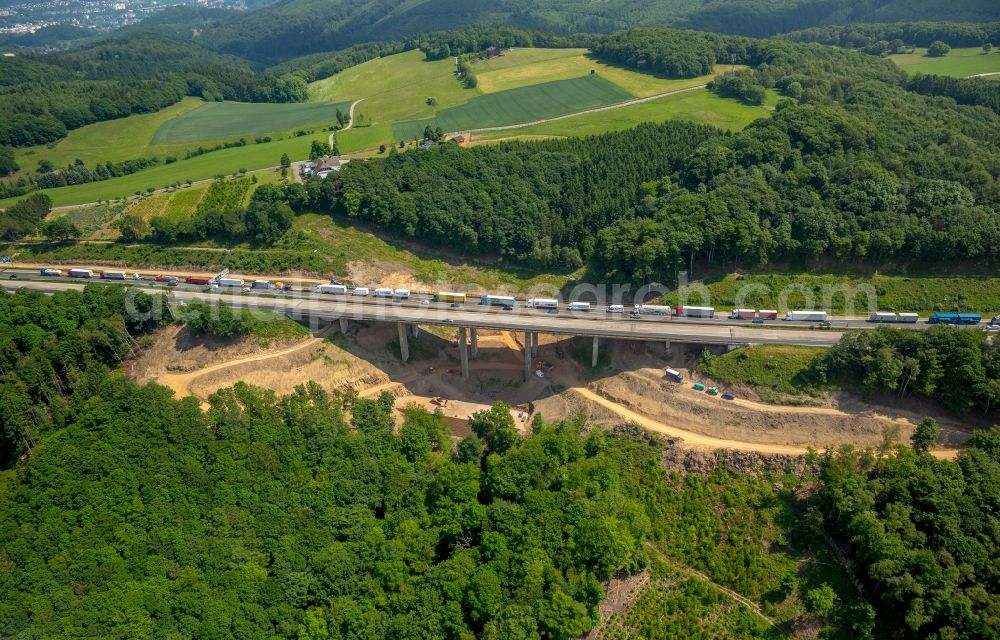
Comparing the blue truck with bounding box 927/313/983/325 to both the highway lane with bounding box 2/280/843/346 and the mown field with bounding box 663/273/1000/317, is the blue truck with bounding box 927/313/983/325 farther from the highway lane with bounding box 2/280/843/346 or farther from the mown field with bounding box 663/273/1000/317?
the highway lane with bounding box 2/280/843/346

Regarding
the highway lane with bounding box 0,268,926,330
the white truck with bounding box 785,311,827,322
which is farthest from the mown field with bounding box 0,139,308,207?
the white truck with bounding box 785,311,827,322

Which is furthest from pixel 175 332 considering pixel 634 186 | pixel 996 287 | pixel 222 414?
pixel 996 287

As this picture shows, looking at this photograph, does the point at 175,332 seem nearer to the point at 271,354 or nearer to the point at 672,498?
the point at 271,354

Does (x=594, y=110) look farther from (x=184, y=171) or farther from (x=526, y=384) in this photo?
(x=184, y=171)

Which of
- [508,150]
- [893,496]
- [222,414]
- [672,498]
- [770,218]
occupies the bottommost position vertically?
[672,498]

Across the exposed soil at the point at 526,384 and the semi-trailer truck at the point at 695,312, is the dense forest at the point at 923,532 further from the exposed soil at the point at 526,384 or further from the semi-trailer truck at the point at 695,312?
the semi-trailer truck at the point at 695,312

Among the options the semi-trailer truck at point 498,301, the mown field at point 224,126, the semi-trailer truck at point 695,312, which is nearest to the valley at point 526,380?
the semi-trailer truck at point 498,301
